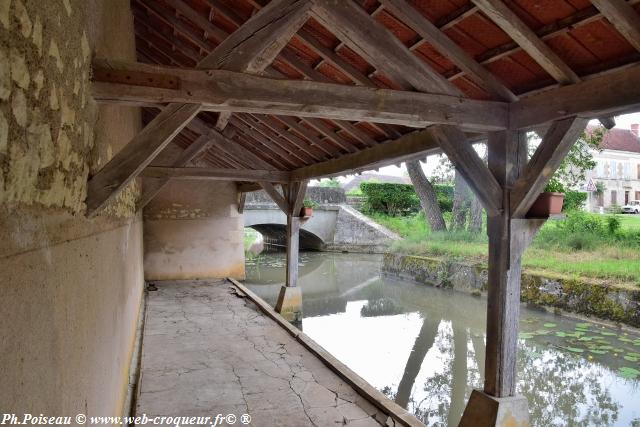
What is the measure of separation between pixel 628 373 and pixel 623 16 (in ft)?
16.2

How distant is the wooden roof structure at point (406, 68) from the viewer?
2.17m

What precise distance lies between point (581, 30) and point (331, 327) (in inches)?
233

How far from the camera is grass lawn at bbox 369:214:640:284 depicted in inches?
320

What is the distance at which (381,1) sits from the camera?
8.21 feet

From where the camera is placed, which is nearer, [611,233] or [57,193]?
[57,193]

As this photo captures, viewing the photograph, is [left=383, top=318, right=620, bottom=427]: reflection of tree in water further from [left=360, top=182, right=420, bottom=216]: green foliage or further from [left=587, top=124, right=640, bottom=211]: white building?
[left=587, top=124, right=640, bottom=211]: white building

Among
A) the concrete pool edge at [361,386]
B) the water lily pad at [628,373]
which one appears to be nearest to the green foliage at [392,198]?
the water lily pad at [628,373]

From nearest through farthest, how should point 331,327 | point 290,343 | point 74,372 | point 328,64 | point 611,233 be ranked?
point 74,372, point 328,64, point 290,343, point 331,327, point 611,233

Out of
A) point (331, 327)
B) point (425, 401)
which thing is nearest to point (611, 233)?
point (331, 327)

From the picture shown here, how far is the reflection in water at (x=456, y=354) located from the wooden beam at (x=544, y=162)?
2503 mm

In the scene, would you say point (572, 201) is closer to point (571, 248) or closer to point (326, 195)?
point (571, 248)

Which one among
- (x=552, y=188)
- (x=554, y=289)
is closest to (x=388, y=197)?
(x=554, y=289)

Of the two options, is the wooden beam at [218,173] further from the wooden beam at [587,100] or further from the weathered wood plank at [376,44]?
the wooden beam at [587,100]

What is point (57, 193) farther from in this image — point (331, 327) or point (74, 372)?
point (331, 327)
